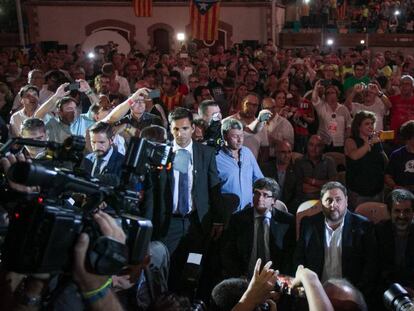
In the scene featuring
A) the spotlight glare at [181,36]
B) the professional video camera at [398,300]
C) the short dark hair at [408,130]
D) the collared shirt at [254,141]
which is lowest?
the professional video camera at [398,300]

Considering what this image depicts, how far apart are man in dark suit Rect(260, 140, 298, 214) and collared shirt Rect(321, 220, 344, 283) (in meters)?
1.33

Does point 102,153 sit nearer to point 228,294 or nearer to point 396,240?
point 228,294

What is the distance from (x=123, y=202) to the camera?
7.13 ft

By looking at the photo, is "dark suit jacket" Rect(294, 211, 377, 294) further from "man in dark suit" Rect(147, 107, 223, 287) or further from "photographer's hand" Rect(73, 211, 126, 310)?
"photographer's hand" Rect(73, 211, 126, 310)

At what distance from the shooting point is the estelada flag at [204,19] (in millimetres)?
11242

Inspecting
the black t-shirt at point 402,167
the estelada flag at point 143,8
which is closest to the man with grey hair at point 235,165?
the black t-shirt at point 402,167

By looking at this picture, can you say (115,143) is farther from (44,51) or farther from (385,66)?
(44,51)

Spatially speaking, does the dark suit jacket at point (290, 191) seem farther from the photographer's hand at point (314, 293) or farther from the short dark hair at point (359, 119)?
the photographer's hand at point (314, 293)

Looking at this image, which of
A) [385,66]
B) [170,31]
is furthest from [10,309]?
[170,31]

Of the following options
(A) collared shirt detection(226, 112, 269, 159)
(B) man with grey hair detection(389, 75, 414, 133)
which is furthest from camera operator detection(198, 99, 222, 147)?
(B) man with grey hair detection(389, 75, 414, 133)

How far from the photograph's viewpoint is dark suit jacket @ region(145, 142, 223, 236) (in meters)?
4.27

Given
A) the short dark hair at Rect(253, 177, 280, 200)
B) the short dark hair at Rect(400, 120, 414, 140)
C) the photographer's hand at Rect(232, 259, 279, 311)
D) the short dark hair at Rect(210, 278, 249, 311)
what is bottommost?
the short dark hair at Rect(210, 278, 249, 311)

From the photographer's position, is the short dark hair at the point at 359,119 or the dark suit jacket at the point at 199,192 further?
the short dark hair at the point at 359,119

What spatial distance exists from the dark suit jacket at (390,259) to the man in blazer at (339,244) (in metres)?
0.11
